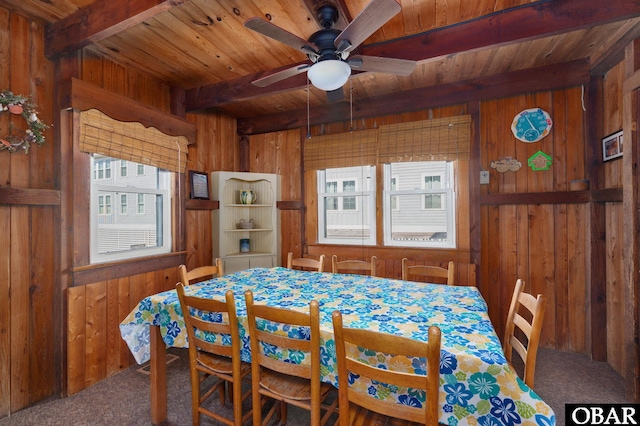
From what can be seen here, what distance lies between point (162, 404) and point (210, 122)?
288 cm

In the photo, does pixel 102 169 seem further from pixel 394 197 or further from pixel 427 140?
pixel 427 140

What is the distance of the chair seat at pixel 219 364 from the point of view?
1.67m

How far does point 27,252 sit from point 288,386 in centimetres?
201

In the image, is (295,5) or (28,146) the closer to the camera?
(295,5)

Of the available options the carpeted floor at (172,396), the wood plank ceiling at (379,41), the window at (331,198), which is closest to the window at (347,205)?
the window at (331,198)

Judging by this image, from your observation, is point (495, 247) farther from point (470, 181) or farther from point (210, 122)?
point (210, 122)

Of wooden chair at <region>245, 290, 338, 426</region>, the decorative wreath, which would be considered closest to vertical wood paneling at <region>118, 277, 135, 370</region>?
the decorative wreath

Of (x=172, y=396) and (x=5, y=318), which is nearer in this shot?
(x=5, y=318)

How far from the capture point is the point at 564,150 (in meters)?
2.79

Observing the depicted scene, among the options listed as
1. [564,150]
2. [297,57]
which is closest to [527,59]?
[564,150]

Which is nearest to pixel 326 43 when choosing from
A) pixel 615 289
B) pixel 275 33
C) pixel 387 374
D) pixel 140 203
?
pixel 275 33

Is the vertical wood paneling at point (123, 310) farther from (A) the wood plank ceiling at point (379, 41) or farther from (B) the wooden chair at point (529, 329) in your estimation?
(B) the wooden chair at point (529, 329)

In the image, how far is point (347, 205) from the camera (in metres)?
3.64

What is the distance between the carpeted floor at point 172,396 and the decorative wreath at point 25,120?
1736mm
